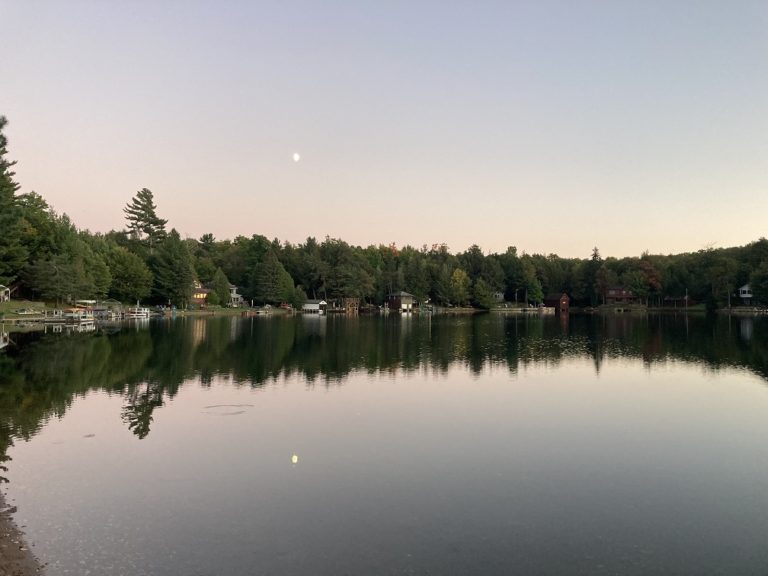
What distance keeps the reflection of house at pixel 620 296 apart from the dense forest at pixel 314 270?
140 centimetres

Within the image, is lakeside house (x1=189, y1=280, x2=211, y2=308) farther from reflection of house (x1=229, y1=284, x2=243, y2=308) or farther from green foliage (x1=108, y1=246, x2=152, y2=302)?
green foliage (x1=108, y1=246, x2=152, y2=302)

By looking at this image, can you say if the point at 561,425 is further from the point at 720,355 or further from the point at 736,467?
the point at 720,355

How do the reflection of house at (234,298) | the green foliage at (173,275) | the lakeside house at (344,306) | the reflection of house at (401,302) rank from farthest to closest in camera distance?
the reflection of house at (401,302), the lakeside house at (344,306), the reflection of house at (234,298), the green foliage at (173,275)

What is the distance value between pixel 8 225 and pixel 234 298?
8467cm

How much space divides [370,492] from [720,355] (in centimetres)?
3428

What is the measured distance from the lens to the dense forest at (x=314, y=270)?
7338 centimetres

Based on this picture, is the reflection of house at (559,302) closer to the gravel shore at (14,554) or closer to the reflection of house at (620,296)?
the reflection of house at (620,296)

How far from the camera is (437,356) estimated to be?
36.6 metres

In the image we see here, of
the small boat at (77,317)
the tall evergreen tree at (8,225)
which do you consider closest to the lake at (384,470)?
the tall evergreen tree at (8,225)

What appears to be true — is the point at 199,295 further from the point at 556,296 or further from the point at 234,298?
the point at 556,296

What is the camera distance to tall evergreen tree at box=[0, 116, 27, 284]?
33500 millimetres

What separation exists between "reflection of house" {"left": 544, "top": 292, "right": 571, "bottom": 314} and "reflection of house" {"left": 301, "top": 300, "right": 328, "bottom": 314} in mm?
65359

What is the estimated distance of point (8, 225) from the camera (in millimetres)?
34812

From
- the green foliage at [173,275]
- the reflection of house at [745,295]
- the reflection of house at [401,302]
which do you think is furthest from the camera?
the reflection of house at [401,302]
